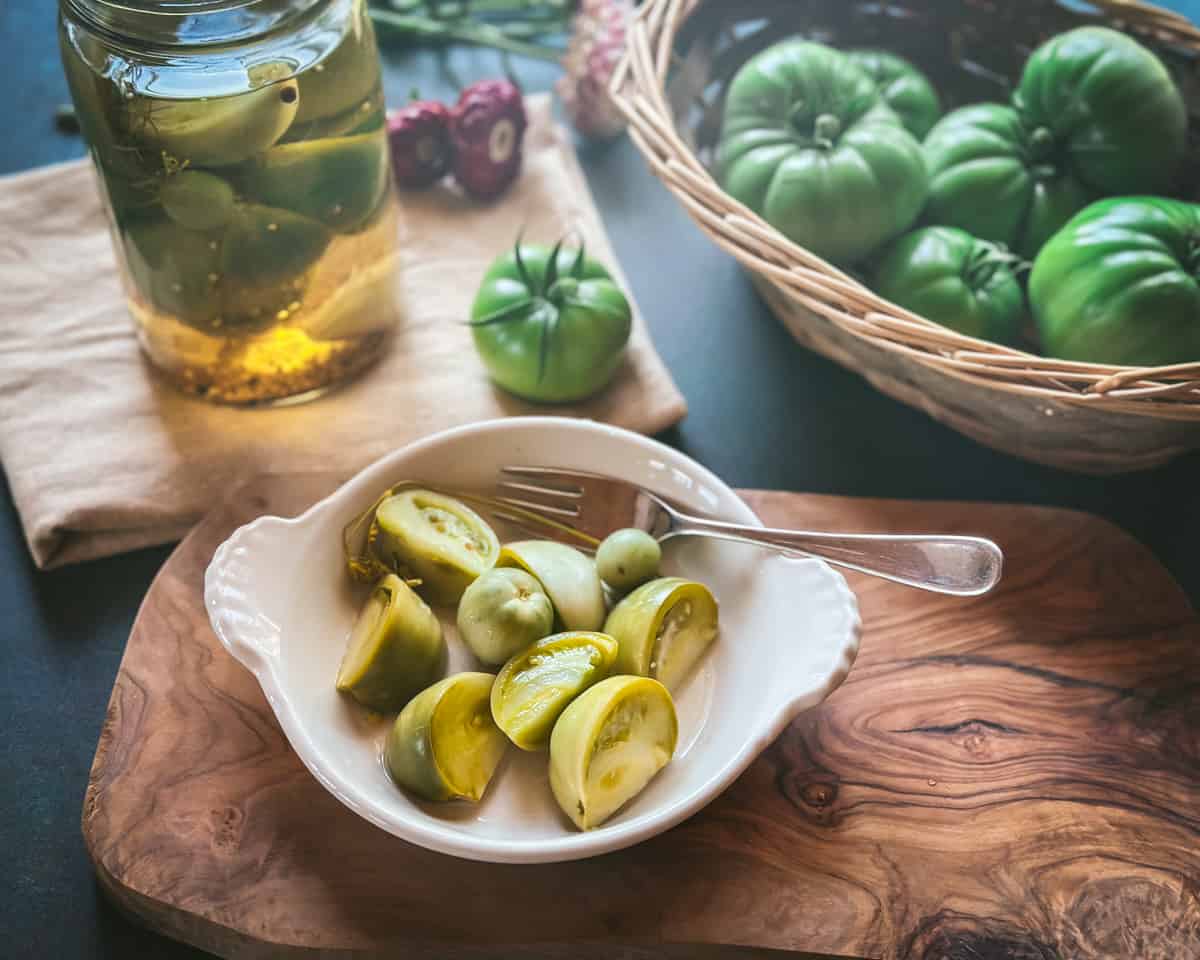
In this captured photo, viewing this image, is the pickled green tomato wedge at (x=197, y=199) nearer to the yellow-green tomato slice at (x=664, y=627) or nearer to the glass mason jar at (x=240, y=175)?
the glass mason jar at (x=240, y=175)

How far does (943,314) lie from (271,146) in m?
0.57

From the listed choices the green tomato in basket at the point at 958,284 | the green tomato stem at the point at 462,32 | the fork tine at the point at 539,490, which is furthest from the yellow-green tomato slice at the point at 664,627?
the green tomato stem at the point at 462,32

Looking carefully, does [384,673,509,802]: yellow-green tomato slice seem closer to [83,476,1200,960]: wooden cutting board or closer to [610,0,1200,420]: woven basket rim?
[83,476,1200,960]: wooden cutting board

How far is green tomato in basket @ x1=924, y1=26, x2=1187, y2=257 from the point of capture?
3.66 ft

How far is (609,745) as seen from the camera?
77 cm

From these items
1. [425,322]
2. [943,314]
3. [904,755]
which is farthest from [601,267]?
[904,755]

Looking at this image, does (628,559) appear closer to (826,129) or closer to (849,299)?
(849,299)

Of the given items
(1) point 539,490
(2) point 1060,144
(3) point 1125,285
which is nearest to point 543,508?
(1) point 539,490

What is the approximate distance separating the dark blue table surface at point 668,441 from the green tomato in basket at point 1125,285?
6.4 inches

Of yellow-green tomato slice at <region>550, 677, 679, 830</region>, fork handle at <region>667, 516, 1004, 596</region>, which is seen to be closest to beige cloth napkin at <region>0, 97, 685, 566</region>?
fork handle at <region>667, 516, 1004, 596</region>

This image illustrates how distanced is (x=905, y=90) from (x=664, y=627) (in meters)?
0.66

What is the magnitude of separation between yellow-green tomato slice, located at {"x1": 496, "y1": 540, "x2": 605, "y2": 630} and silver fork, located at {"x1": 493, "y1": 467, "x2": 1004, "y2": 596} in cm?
7

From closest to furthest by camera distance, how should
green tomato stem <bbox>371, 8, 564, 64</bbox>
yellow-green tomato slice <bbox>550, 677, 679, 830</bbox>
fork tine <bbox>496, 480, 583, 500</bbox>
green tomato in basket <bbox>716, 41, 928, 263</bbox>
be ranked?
yellow-green tomato slice <bbox>550, 677, 679, 830</bbox>
fork tine <bbox>496, 480, 583, 500</bbox>
green tomato in basket <bbox>716, 41, 928, 263</bbox>
green tomato stem <bbox>371, 8, 564, 64</bbox>

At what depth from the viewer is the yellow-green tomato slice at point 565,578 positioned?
86 cm
